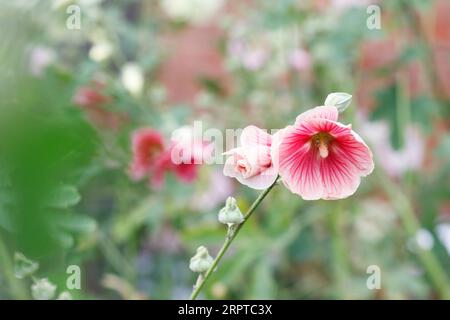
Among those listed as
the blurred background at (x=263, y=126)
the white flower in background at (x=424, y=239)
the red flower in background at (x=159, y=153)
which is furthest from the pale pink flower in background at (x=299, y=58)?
the red flower in background at (x=159, y=153)

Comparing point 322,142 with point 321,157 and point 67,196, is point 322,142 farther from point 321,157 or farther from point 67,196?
point 67,196

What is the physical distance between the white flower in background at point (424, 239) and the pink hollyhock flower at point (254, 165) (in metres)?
0.67

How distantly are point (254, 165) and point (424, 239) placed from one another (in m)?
0.81

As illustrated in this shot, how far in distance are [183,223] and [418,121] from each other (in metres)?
0.42

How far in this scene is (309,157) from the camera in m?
0.47

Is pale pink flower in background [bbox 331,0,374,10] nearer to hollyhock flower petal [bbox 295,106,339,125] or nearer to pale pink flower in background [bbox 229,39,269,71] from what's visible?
pale pink flower in background [bbox 229,39,269,71]

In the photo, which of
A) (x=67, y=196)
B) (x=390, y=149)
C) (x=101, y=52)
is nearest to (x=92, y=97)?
(x=101, y=52)

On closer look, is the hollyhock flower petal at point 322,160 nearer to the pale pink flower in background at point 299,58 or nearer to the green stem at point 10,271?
the green stem at point 10,271

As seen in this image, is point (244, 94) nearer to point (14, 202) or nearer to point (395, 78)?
point (395, 78)

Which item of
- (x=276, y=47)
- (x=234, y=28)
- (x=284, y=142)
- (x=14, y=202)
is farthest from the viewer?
(x=234, y=28)

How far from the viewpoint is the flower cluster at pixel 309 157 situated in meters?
0.44

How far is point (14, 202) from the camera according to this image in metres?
0.32
